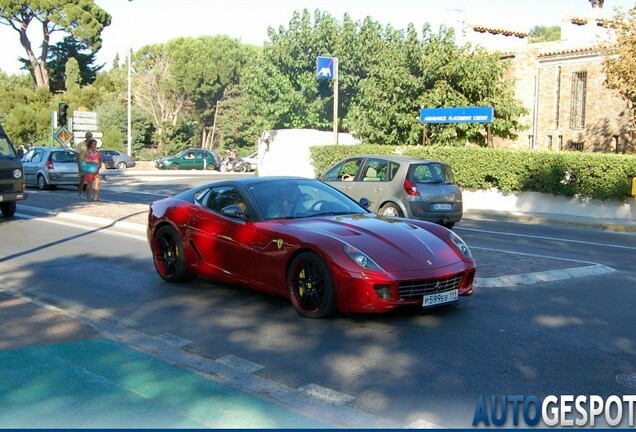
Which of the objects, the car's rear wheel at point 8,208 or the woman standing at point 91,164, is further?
the woman standing at point 91,164

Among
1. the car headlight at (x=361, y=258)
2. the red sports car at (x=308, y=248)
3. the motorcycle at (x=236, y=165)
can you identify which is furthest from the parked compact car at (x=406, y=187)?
the motorcycle at (x=236, y=165)

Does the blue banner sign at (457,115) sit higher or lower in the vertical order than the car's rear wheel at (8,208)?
higher

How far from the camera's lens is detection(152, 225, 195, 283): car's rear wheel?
9.40 metres

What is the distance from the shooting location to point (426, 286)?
7.38 metres

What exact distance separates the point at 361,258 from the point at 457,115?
20.6 meters

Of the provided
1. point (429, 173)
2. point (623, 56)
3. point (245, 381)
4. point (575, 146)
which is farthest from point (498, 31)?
point (245, 381)

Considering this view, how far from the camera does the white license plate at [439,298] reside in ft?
24.2

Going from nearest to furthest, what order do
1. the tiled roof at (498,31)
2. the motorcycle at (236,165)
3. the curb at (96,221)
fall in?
the curb at (96,221)
the tiled roof at (498,31)
the motorcycle at (236,165)

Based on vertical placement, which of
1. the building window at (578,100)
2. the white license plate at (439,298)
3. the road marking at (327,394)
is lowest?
the road marking at (327,394)

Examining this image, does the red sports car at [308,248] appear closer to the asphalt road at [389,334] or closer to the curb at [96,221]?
the asphalt road at [389,334]

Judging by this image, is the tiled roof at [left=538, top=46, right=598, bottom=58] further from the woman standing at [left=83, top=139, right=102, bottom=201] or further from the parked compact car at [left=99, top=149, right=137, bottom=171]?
the parked compact car at [left=99, top=149, right=137, bottom=171]

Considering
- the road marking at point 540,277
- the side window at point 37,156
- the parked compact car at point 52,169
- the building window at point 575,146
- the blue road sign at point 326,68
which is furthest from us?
the building window at point 575,146

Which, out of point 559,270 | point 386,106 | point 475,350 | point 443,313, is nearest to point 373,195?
point 559,270

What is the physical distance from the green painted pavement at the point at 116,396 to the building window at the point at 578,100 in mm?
29622
